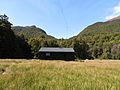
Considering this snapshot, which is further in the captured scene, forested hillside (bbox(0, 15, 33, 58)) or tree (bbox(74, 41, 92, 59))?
tree (bbox(74, 41, 92, 59))

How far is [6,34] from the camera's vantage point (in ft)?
216

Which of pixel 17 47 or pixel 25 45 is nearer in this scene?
pixel 17 47

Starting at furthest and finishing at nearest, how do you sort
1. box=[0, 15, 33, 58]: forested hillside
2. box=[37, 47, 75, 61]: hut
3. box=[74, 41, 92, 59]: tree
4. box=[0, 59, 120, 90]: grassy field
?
box=[74, 41, 92, 59]: tree, box=[0, 15, 33, 58]: forested hillside, box=[37, 47, 75, 61]: hut, box=[0, 59, 120, 90]: grassy field

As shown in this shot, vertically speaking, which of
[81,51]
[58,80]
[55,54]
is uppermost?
[58,80]

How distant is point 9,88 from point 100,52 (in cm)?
13235

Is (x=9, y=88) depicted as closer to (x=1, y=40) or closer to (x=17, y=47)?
(x=1, y=40)

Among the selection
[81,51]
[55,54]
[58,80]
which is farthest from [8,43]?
[58,80]

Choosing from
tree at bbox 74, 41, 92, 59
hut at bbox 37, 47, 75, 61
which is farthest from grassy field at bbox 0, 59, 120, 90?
tree at bbox 74, 41, 92, 59

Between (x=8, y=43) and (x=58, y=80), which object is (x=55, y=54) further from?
(x=58, y=80)

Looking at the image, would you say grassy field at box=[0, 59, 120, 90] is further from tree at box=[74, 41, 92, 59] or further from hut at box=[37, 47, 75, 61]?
tree at box=[74, 41, 92, 59]

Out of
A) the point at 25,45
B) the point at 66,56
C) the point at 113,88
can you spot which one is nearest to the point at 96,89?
the point at 113,88

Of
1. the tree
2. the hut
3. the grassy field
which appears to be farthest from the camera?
the tree

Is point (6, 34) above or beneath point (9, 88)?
above

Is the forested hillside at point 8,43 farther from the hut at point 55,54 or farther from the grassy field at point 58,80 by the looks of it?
the grassy field at point 58,80
